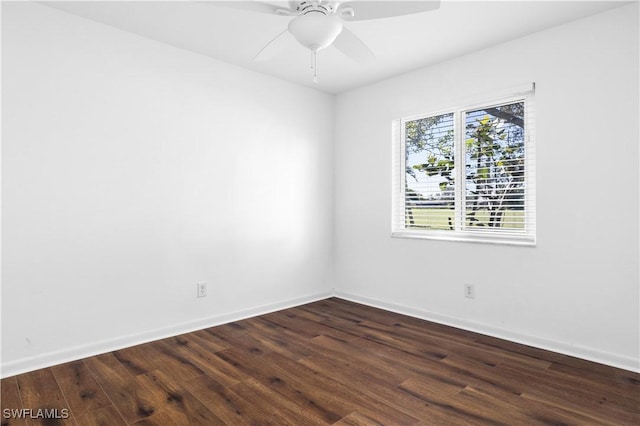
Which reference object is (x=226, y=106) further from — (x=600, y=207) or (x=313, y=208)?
(x=600, y=207)

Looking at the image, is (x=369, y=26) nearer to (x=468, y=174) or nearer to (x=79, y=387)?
(x=468, y=174)

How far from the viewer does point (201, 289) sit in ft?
10.8

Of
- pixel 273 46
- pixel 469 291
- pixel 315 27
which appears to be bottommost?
pixel 469 291

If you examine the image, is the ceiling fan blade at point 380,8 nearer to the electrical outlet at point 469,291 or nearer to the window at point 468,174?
the window at point 468,174

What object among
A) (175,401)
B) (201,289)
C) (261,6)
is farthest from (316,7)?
(201,289)

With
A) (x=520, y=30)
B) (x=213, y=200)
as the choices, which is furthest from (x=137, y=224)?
(x=520, y=30)

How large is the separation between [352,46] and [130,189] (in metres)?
1.94

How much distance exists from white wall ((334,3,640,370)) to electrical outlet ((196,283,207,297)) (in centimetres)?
191

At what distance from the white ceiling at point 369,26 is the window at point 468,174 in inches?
21.9

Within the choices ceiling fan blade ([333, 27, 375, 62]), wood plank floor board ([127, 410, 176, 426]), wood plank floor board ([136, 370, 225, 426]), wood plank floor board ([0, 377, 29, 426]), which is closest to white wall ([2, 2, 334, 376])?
wood plank floor board ([0, 377, 29, 426])

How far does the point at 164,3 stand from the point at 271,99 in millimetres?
1465

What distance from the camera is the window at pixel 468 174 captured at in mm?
3025

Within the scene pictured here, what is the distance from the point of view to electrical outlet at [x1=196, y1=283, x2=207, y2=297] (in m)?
3.29

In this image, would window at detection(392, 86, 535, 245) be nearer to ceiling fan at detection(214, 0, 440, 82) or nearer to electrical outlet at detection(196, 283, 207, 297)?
ceiling fan at detection(214, 0, 440, 82)
